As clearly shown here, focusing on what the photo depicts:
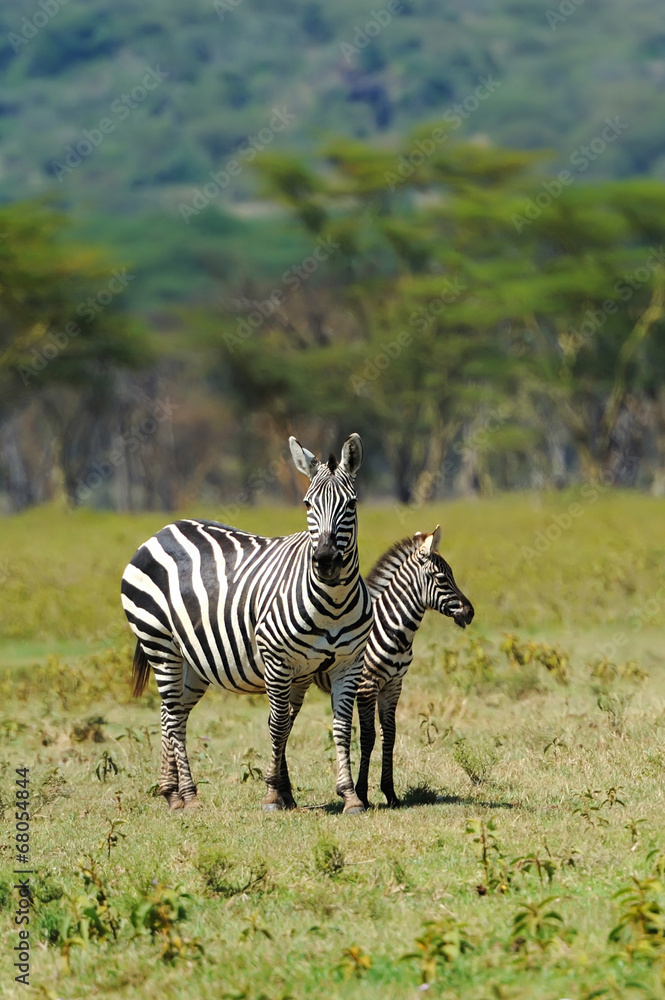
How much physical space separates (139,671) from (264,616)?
1609 millimetres

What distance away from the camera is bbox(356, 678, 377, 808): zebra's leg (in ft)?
25.9

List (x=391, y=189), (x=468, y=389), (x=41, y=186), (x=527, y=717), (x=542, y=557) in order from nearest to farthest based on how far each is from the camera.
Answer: (x=527, y=717) < (x=542, y=557) < (x=468, y=389) < (x=391, y=189) < (x=41, y=186)

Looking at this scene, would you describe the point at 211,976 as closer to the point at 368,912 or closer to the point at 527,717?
the point at 368,912

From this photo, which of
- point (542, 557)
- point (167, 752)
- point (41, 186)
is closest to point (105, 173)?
point (41, 186)

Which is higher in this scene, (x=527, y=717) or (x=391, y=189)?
(x=391, y=189)

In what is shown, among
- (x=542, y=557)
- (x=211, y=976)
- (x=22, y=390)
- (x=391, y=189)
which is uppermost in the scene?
(x=391, y=189)

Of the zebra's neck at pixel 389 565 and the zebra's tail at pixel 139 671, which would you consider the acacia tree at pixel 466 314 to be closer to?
the zebra's tail at pixel 139 671

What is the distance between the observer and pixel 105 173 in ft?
493

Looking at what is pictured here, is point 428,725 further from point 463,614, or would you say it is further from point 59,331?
point 59,331

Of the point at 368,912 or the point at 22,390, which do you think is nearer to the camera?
the point at 368,912

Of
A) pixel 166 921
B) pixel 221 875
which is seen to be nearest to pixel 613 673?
pixel 221 875

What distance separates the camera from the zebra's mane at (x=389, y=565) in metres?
8.30

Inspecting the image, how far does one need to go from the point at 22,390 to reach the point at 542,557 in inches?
1023

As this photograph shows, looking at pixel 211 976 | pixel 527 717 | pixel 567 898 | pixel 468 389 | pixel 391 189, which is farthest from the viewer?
pixel 391 189
